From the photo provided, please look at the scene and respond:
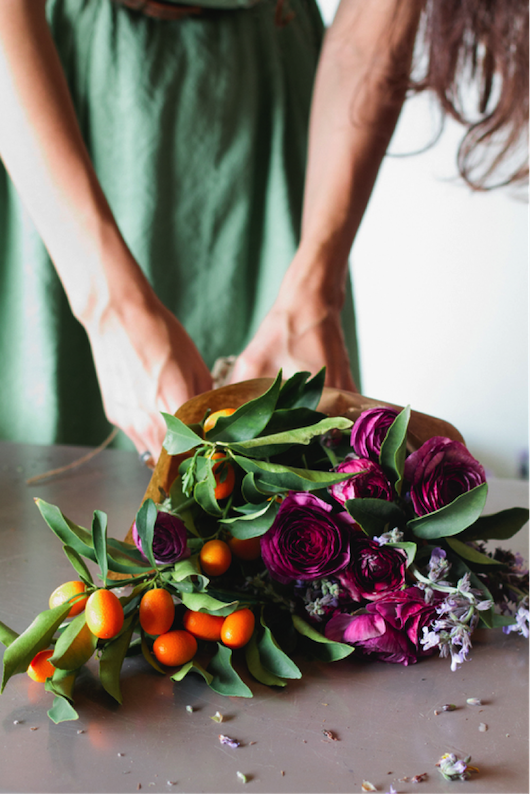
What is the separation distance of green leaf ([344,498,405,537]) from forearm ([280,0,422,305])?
1.41 feet

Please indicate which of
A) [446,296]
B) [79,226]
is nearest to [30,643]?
[79,226]

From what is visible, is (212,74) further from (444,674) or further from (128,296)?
(444,674)

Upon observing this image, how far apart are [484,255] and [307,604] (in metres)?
2.31

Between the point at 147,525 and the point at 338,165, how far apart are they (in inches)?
24.0

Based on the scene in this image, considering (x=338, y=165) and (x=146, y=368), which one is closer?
(x=146, y=368)

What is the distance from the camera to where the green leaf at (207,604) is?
32 centimetres

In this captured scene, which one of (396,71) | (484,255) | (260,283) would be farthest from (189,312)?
(484,255)

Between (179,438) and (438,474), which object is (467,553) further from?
(179,438)

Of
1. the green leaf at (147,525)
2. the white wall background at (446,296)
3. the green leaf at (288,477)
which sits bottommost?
the white wall background at (446,296)

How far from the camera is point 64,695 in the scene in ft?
0.97

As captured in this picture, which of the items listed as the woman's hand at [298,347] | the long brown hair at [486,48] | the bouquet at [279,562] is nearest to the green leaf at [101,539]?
the bouquet at [279,562]

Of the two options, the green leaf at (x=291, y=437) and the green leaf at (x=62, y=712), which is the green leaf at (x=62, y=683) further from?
the green leaf at (x=291, y=437)

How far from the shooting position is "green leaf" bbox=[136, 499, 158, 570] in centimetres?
32

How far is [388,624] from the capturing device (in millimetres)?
349
